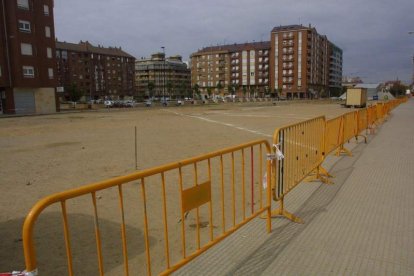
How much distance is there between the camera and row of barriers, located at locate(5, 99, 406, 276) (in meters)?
2.81

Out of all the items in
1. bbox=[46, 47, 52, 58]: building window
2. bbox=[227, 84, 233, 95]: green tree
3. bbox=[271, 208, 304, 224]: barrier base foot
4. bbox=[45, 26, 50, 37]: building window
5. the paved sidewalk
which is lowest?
the paved sidewalk

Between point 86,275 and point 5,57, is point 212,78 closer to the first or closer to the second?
point 5,57

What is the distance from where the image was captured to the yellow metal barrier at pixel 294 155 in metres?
4.92

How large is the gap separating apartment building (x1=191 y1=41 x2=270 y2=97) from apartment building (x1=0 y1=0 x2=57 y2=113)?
88844 millimetres

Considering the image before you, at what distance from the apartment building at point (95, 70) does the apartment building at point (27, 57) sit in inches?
2271

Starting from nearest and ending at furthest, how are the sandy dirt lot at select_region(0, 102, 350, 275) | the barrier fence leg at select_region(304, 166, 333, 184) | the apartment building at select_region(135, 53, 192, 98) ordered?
the sandy dirt lot at select_region(0, 102, 350, 275), the barrier fence leg at select_region(304, 166, 333, 184), the apartment building at select_region(135, 53, 192, 98)

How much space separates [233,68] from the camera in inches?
5389

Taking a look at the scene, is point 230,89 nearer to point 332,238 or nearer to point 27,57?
point 27,57

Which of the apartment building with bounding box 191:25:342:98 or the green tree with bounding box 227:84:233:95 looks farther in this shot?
the green tree with bounding box 227:84:233:95

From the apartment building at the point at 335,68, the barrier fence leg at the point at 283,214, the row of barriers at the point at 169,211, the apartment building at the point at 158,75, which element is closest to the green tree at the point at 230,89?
the apartment building at the point at 158,75

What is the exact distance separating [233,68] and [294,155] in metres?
134

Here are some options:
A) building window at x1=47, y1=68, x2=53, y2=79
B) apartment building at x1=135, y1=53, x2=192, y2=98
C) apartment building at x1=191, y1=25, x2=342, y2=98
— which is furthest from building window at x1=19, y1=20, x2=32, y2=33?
apartment building at x1=135, y1=53, x2=192, y2=98

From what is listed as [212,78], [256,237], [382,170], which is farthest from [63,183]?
[212,78]

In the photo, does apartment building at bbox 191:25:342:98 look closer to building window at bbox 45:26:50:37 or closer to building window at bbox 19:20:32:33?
building window at bbox 45:26:50:37
